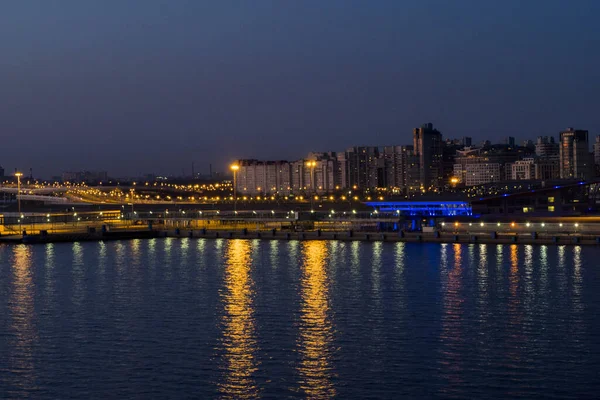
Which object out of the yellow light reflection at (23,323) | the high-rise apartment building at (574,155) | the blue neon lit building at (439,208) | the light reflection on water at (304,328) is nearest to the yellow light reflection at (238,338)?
the light reflection on water at (304,328)

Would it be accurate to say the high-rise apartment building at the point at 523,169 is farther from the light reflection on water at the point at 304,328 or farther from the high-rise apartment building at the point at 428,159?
the light reflection on water at the point at 304,328

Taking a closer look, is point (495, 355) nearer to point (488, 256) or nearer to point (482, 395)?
point (482, 395)

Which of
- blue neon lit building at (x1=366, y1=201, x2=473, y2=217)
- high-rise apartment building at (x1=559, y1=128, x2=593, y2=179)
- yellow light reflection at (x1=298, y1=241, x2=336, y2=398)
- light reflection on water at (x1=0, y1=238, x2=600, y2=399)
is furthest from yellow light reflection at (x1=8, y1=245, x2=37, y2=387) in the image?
high-rise apartment building at (x1=559, y1=128, x2=593, y2=179)

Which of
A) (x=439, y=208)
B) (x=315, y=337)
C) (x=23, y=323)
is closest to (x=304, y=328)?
(x=315, y=337)

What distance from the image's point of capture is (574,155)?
570 ft

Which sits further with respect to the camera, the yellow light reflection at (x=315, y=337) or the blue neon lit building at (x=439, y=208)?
the blue neon lit building at (x=439, y=208)

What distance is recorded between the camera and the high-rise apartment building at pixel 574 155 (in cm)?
17325

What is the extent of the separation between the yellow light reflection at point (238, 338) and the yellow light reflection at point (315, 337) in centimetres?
114

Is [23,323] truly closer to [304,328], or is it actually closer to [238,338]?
[238,338]

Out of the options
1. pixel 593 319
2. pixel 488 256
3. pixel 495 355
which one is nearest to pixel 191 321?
pixel 495 355

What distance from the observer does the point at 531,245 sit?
47.1 meters

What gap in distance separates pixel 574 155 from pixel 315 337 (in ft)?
528

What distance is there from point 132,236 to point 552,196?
145ft

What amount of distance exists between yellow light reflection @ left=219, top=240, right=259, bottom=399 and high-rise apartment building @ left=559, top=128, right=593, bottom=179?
146922 millimetres
